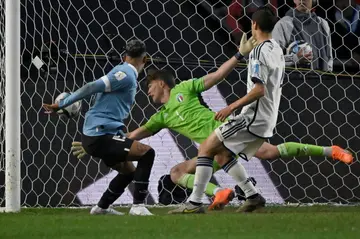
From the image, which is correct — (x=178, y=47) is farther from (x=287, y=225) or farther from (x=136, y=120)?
(x=287, y=225)

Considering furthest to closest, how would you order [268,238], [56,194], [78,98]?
1. [56,194]
2. [78,98]
3. [268,238]

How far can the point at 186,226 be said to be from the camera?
6.88 m

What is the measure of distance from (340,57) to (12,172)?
3610 mm

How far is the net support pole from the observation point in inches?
343

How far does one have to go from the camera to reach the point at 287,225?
689 cm

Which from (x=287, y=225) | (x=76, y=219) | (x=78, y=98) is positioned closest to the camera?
(x=287, y=225)

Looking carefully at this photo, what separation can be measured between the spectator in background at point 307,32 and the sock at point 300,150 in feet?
3.22

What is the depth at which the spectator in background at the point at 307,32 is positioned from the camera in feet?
33.8

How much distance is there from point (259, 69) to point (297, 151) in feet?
5.27

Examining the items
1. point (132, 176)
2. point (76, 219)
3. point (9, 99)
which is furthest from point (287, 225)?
point (9, 99)

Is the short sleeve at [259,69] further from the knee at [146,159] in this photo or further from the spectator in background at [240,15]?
the spectator in background at [240,15]

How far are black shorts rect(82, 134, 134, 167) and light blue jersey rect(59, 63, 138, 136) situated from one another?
5 cm

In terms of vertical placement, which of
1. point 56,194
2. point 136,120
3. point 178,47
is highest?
point 178,47

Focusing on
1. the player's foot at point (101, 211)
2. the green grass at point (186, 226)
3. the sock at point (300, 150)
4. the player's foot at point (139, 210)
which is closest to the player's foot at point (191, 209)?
the player's foot at point (139, 210)
